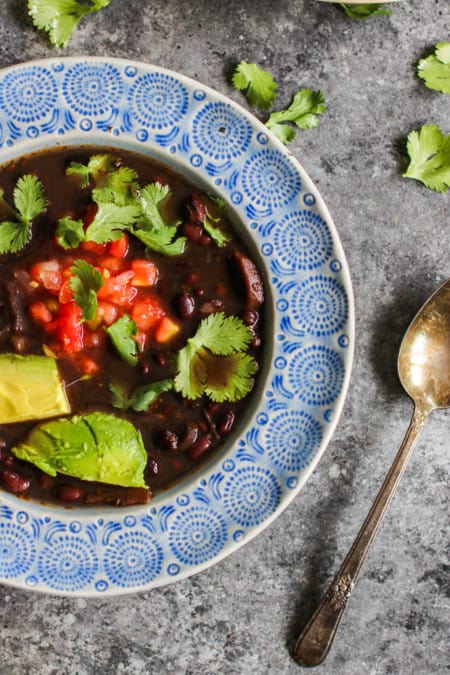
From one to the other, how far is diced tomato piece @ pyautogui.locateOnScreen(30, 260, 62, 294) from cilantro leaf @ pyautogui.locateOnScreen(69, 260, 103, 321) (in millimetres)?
122

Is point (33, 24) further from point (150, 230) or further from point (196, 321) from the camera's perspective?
point (196, 321)

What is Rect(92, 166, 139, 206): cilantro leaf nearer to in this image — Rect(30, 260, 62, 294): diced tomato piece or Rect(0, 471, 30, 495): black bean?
Rect(30, 260, 62, 294): diced tomato piece

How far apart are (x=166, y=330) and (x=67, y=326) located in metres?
0.46

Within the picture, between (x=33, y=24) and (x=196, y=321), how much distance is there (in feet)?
5.35

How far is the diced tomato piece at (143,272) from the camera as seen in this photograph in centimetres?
336

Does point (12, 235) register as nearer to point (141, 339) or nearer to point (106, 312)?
point (106, 312)

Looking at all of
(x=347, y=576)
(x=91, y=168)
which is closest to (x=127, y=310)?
(x=91, y=168)

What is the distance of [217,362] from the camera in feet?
11.1

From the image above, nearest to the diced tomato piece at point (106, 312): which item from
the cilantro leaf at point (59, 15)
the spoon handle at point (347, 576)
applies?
the cilantro leaf at point (59, 15)

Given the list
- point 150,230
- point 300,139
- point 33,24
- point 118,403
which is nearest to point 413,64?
point 300,139

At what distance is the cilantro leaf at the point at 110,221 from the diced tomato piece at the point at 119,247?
0.22ft

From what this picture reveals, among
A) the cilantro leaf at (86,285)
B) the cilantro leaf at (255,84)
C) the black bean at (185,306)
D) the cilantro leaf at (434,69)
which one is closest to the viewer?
the cilantro leaf at (86,285)

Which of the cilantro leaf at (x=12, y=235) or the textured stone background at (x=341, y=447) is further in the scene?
the textured stone background at (x=341, y=447)

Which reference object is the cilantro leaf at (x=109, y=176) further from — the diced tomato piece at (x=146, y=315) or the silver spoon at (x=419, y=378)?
the silver spoon at (x=419, y=378)
